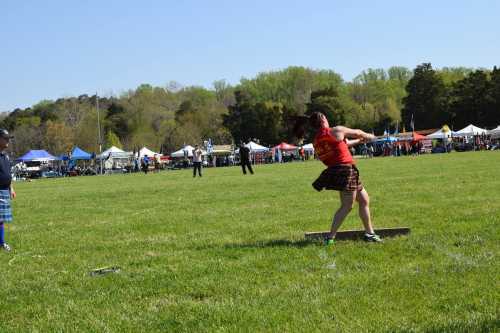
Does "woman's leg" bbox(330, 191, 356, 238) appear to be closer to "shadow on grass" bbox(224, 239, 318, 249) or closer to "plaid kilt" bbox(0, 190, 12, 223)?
"shadow on grass" bbox(224, 239, 318, 249)

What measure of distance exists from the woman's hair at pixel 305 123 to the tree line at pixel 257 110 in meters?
77.7

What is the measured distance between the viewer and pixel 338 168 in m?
7.39

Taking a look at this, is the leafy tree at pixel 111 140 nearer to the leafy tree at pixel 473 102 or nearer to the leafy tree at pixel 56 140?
the leafy tree at pixel 56 140

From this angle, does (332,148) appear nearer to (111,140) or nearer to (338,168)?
(338,168)

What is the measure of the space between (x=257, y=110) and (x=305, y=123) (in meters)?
89.1

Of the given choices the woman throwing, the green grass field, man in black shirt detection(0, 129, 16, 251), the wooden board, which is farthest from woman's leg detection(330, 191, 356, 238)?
man in black shirt detection(0, 129, 16, 251)

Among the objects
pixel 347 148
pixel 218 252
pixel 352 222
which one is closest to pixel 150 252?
pixel 218 252

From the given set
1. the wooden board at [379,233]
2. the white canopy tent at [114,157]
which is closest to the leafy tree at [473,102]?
the white canopy tent at [114,157]

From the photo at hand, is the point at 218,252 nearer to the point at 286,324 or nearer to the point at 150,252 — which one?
the point at 150,252

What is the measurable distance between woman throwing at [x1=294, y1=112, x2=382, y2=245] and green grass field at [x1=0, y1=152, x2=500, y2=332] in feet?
1.19

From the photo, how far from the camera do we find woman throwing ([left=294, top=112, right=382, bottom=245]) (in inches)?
290

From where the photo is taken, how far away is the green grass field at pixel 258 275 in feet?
14.6

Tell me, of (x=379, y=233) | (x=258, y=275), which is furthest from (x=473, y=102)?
(x=258, y=275)

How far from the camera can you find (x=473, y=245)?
6.71 metres
